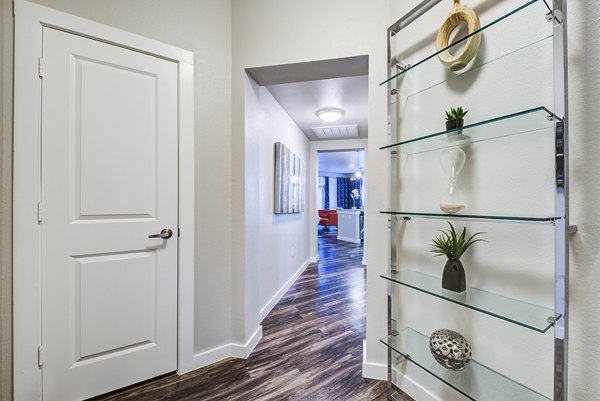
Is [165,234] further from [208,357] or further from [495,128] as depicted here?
[495,128]

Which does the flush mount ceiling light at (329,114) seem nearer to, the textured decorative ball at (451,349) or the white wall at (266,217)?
the white wall at (266,217)

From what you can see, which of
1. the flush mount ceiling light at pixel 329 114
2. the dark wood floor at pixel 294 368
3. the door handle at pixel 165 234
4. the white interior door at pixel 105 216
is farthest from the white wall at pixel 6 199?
the flush mount ceiling light at pixel 329 114

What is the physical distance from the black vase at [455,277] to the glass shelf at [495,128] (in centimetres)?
55

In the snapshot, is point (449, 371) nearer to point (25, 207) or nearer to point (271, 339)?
point (271, 339)

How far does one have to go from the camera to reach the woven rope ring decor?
1065 mm

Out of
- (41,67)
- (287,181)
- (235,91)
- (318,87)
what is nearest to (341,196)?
(287,181)

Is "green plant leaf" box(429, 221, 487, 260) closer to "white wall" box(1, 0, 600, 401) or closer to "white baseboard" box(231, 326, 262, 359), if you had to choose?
"white wall" box(1, 0, 600, 401)

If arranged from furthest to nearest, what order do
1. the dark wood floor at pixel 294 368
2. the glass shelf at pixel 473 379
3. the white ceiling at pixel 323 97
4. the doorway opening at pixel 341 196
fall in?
the doorway opening at pixel 341 196
the white ceiling at pixel 323 97
the dark wood floor at pixel 294 368
the glass shelf at pixel 473 379

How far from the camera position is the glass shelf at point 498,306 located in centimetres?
86

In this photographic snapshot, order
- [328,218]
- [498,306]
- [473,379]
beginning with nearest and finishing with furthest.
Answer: [498,306] → [473,379] → [328,218]

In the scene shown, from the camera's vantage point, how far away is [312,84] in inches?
99.7

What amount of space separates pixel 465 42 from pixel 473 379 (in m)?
1.46

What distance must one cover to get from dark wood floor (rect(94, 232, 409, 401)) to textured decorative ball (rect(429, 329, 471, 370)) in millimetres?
566

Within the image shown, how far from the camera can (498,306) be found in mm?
975
